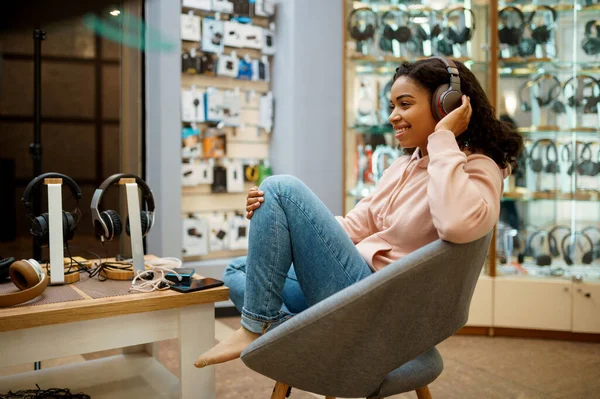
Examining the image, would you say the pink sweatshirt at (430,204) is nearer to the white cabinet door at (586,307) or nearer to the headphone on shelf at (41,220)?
the headphone on shelf at (41,220)

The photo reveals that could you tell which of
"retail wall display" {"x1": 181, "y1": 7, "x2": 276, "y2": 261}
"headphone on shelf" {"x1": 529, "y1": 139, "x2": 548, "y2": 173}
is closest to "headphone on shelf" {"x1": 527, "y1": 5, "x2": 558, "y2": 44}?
"headphone on shelf" {"x1": 529, "y1": 139, "x2": 548, "y2": 173}

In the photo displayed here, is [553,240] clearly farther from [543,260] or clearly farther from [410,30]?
[410,30]

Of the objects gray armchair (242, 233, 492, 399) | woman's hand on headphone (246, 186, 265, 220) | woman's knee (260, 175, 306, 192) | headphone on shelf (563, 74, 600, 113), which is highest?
headphone on shelf (563, 74, 600, 113)

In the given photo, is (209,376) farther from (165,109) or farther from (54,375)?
(165,109)

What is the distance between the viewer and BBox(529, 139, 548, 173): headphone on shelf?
3217 mm

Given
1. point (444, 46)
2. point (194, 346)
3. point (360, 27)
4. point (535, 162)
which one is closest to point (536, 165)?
point (535, 162)

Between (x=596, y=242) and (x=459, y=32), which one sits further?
(x=459, y=32)

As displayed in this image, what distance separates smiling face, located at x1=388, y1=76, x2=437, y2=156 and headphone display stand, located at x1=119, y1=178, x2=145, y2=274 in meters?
0.79

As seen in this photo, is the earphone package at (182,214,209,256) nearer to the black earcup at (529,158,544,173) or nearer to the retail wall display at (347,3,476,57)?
the retail wall display at (347,3,476,57)

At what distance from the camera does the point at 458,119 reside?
55.6 inches

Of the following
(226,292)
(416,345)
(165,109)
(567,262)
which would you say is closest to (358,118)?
(165,109)

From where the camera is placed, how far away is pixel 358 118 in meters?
3.34

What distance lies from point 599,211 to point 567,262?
0.32 meters

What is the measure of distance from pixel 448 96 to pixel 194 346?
0.93 m
